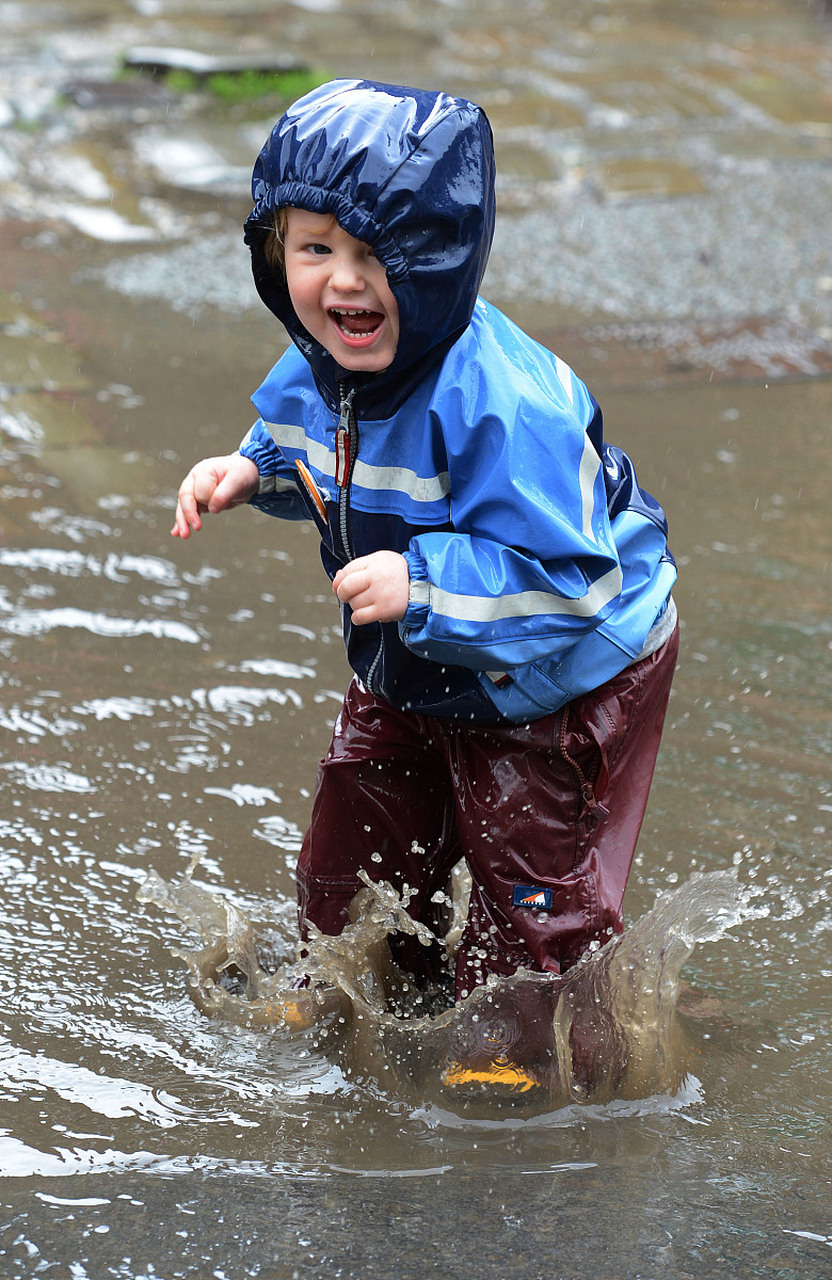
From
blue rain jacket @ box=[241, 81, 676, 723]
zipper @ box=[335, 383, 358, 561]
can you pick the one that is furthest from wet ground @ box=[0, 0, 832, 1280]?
zipper @ box=[335, 383, 358, 561]

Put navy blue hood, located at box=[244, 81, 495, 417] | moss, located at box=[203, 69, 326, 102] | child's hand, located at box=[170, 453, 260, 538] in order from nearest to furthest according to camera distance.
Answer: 1. navy blue hood, located at box=[244, 81, 495, 417]
2. child's hand, located at box=[170, 453, 260, 538]
3. moss, located at box=[203, 69, 326, 102]

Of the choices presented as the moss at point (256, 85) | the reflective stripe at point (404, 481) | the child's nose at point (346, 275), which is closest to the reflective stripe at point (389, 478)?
the reflective stripe at point (404, 481)

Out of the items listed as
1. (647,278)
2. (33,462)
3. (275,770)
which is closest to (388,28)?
(647,278)

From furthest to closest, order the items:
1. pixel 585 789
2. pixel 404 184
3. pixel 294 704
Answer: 1. pixel 294 704
2. pixel 585 789
3. pixel 404 184

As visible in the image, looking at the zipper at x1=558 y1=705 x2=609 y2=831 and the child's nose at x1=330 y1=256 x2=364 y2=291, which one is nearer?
the child's nose at x1=330 y1=256 x2=364 y2=291

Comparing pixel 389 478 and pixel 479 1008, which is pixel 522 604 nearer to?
pixel 389 478

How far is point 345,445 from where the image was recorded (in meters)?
1.82

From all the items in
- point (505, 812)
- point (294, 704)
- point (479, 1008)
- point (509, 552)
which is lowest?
point (294, 704)

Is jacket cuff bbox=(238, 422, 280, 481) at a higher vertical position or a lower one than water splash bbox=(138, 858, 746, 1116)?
higher

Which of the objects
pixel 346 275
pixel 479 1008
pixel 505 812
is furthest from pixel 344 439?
pixel 479 1008

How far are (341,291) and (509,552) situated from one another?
377mm

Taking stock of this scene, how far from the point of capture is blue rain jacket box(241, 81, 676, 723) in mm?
1639

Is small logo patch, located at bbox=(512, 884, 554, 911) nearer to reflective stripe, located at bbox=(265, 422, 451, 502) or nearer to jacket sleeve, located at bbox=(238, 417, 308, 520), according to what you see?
reflective stripe, located at bbox=(265, 422, 451, 502)

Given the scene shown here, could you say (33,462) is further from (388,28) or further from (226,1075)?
(388,28)
